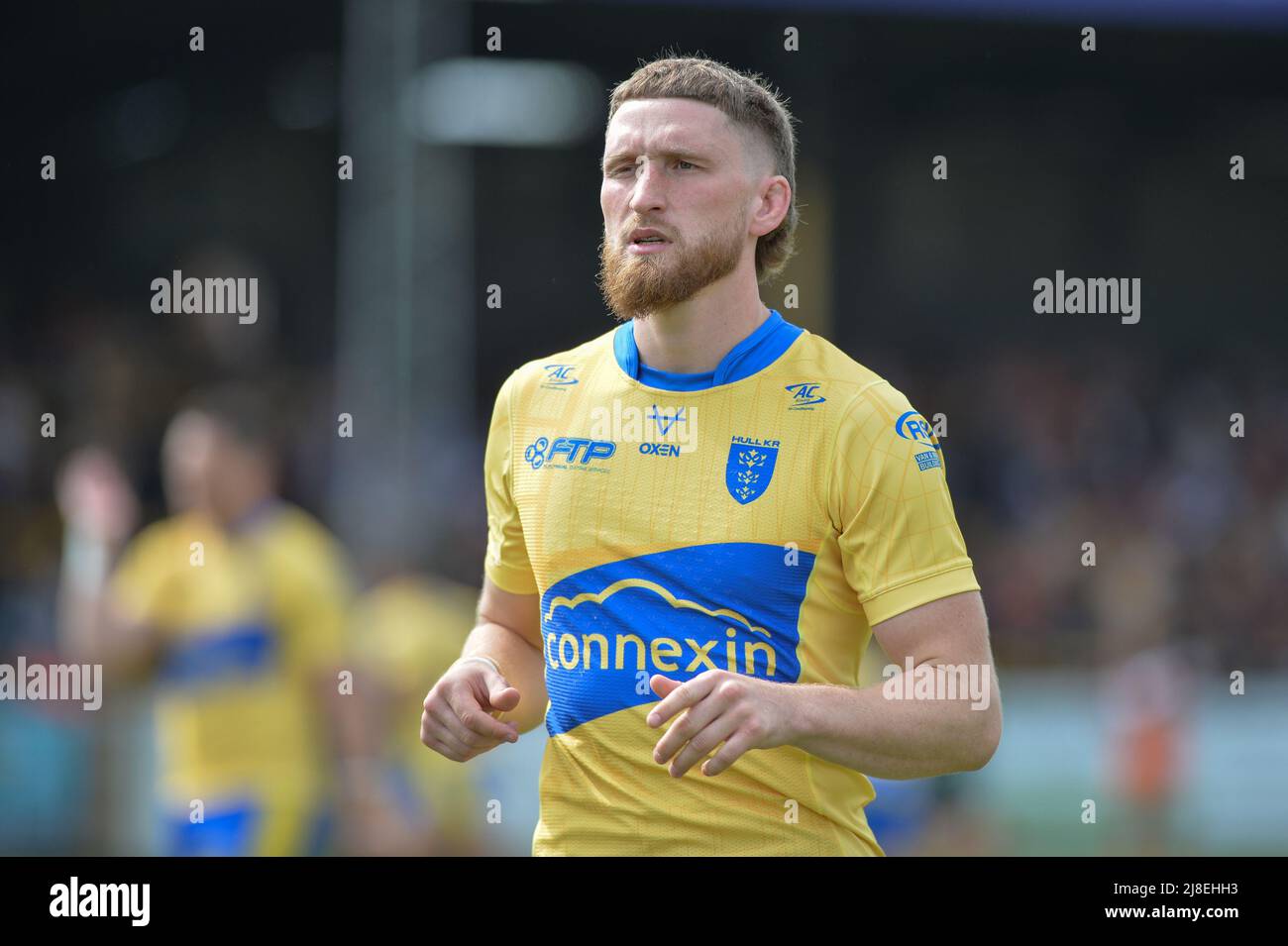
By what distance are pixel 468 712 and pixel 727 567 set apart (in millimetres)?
562

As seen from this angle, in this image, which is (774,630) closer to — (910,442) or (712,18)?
(910,442)

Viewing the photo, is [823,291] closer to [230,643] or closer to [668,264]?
[230,643]

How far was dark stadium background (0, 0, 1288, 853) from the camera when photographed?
31.0ft

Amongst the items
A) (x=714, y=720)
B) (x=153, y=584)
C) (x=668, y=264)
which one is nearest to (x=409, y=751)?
(x=153, y=584)

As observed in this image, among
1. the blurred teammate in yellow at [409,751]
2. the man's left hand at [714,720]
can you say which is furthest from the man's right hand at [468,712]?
the blurred teammate in yellow at [409,751]

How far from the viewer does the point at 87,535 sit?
6.90 meters

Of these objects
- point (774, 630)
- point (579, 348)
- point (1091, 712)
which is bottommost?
point (1091, 712)

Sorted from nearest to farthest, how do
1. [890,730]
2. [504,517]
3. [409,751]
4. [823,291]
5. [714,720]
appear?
[714,720], [890,730], [504,517], [409,751], [823,291]

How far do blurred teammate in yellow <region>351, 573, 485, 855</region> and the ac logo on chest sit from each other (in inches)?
168

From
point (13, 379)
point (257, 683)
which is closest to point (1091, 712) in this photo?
point (257, 683)

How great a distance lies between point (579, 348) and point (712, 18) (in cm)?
1017

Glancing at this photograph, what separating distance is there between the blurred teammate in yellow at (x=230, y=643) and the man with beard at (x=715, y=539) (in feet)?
11.5

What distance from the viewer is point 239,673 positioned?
6367mm
